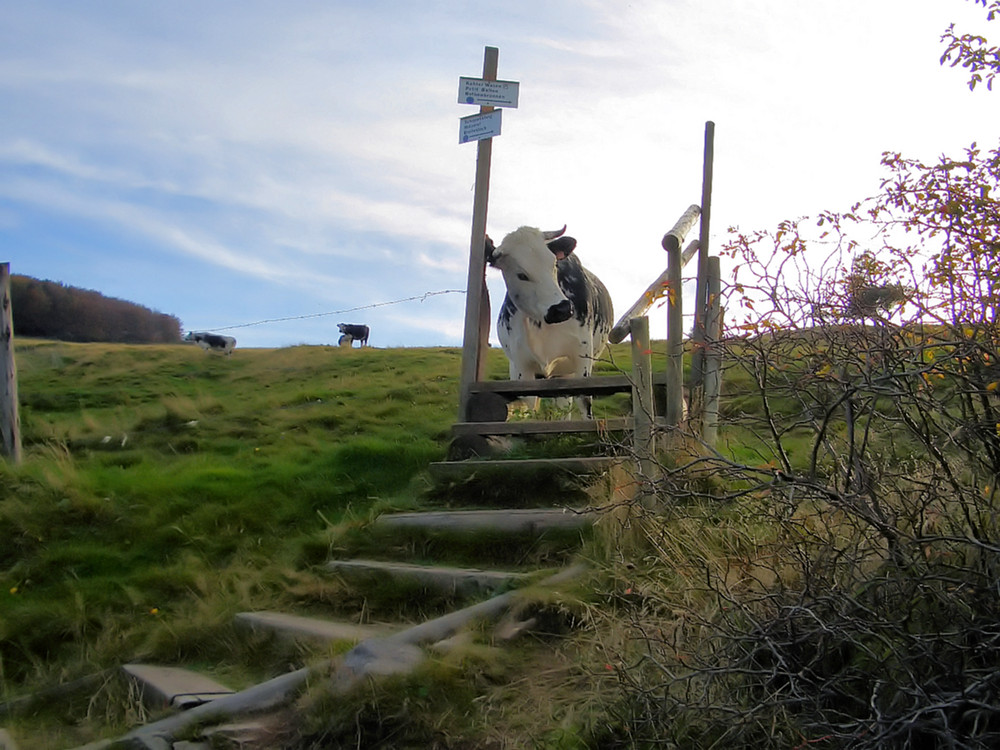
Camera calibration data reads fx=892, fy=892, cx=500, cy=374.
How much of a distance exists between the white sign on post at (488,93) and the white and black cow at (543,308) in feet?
3.94

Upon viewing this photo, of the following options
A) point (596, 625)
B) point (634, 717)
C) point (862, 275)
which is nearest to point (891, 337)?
point (862, 275)

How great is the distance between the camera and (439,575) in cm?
502

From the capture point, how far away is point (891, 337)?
270cm

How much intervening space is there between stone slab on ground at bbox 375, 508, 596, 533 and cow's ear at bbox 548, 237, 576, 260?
3316 millimetres

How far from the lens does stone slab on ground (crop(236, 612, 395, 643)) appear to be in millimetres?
4535

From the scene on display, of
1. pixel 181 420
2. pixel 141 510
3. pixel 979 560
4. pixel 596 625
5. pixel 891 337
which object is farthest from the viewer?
pixel 181 420

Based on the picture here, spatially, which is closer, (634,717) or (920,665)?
(920,665)

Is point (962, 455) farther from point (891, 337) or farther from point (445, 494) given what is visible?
point (445, 494)

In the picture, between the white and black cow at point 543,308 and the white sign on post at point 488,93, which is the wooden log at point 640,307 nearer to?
the white and black cow at point 543,308

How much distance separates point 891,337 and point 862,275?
0.50m

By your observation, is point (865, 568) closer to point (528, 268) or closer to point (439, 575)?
point (439, 575)

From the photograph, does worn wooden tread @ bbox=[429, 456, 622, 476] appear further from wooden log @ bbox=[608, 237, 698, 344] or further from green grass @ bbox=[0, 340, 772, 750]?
wooden log @ bbox=[608, 237, 698, 344]

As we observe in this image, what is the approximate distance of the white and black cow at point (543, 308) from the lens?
8.08 meters

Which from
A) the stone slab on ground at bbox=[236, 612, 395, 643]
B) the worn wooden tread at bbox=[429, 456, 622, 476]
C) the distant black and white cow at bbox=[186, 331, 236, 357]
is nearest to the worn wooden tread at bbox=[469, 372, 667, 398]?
the worn wooden tread at bbox=[429, 456, 622, 476]
